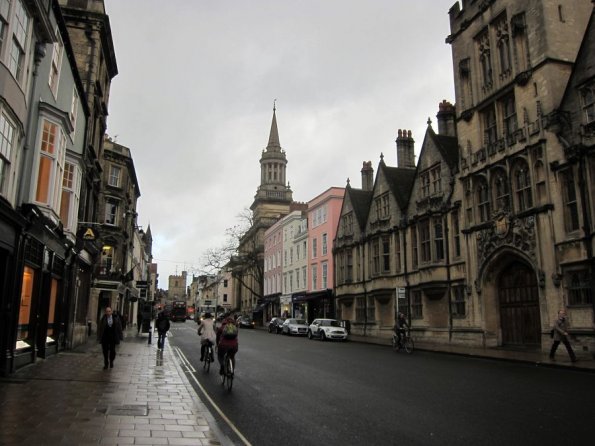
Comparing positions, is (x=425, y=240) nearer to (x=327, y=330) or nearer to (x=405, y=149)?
(x=327, y=330)

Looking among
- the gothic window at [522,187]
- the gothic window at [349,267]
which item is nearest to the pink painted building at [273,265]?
the gothic window at [349,267]

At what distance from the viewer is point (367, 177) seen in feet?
150

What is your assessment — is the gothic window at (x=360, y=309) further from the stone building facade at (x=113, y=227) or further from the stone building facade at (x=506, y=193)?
the stone building facade at (x=113, y=227)

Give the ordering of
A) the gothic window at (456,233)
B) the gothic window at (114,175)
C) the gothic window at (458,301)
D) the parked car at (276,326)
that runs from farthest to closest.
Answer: the parked car at (276,326) → the gothic window at (114,175) → the gothic window at (456,233) → the gothic window at (458,301)

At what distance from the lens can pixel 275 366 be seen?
15.8m

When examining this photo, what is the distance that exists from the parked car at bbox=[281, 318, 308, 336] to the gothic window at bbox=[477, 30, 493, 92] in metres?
22.5

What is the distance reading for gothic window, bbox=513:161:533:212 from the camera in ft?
73.6

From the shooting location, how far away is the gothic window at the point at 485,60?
26.5 m

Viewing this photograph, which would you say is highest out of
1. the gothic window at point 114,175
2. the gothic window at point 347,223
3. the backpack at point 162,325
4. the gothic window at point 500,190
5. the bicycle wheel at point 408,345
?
the gothic window at point 114,175

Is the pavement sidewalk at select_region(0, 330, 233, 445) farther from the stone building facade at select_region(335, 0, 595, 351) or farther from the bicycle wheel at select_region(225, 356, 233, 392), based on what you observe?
the stone building facade at select_region(335, 0, 595, 351)

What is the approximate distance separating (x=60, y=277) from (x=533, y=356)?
18138 mm

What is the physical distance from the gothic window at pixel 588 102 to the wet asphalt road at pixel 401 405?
404 inches

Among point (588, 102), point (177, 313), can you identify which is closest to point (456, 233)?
point (588, 102)

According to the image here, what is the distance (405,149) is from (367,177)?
5.95m
